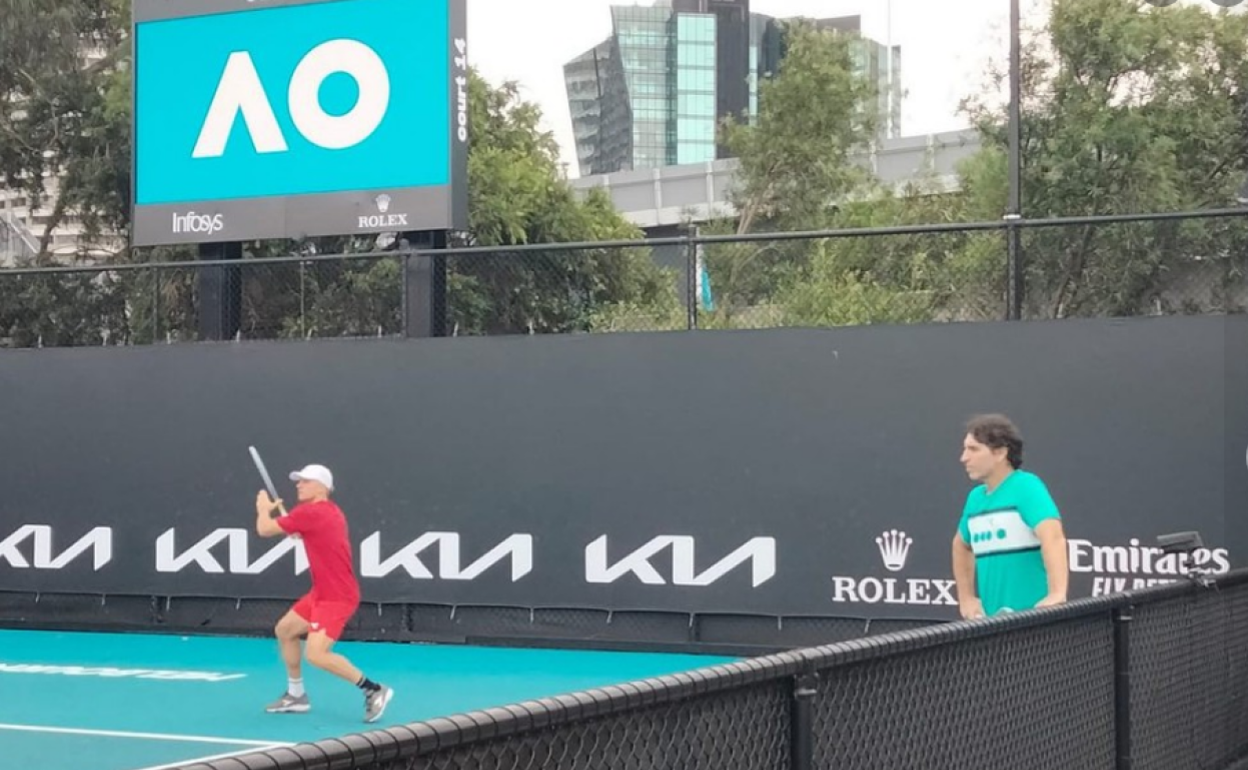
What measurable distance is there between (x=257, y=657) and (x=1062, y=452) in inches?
267

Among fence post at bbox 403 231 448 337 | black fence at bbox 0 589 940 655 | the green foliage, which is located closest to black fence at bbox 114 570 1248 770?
black fence at bbox 0 589 940 655

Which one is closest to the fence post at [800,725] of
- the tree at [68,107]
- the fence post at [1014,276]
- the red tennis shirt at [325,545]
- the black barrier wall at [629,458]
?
the red tennis shirt at [325,545]

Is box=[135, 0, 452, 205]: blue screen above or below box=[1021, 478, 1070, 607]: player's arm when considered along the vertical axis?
above

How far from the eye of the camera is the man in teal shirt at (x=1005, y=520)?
279 inches

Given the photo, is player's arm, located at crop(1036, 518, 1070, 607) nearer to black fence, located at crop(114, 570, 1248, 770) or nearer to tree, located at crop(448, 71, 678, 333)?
black fence, located at crop(114, 570, 1248, 770)

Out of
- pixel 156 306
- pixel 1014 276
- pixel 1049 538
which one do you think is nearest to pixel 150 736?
pixel 1049 538

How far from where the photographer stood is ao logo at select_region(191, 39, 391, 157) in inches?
635

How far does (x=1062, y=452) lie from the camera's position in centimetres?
A: 1374

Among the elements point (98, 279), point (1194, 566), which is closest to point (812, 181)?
point (98, 279)

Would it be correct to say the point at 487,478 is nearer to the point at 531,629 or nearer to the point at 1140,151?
the point at 531,629

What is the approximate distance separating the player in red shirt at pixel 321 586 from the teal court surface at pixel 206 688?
0.33m

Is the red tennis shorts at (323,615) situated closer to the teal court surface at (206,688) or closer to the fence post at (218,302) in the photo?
the teal court surface at (206,688)

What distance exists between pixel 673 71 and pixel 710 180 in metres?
129

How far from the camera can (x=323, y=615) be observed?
11234 millimetres
